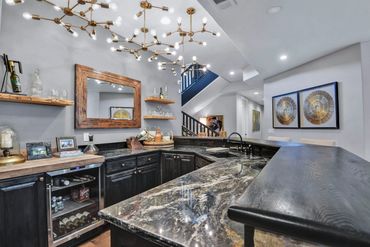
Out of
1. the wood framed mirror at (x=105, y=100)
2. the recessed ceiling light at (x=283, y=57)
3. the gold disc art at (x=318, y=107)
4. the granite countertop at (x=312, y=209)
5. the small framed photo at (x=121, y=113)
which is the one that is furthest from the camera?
the recessed ceiling light at (x=283, y=57)

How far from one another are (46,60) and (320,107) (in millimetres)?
4856

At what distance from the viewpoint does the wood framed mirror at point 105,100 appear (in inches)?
114

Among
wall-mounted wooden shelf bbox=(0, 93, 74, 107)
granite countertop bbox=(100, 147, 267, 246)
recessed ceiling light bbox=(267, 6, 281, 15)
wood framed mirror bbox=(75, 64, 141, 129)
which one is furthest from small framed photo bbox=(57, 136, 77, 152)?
recessed ceiling light bbox=(267, 6, 281, 15)

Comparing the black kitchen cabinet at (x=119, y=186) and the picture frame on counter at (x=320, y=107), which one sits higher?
the picture frame on counter at (x=320, y=107)

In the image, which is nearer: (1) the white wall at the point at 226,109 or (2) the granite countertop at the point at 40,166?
(2) the granite countertop at the point at 40,166

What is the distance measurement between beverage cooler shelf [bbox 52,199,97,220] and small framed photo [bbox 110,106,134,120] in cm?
150

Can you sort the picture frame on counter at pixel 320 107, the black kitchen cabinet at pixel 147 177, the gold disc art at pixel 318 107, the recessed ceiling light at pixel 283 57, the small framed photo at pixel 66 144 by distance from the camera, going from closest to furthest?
the small framed photo at pixel 66 144, the black kitchen cabinet at pixel 147 177, the picture frame on counter at pixel 320 107, the gold disc art at pixel 318 107, the recessed ceiling light at pixel 283 57

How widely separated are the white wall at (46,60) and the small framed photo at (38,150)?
0.70 feet

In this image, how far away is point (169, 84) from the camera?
4.72 m

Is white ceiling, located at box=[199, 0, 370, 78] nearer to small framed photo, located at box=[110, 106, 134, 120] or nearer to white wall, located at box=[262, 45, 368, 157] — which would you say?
white wall, located at box=[262, 45, 368, 157]

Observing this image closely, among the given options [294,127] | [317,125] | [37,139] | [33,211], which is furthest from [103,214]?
[294,127]

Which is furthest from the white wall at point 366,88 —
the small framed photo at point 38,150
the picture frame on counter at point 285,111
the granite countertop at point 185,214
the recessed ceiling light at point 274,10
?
the small framed photo at point 38,150

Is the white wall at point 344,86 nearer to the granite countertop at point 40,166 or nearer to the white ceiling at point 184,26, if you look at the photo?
the white ceiling at point 184,26

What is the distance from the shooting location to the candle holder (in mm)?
1859
